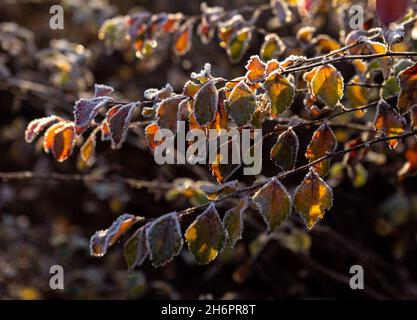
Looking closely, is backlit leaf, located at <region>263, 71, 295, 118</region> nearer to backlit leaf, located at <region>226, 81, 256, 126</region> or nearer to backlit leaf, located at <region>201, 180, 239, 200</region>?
backlit leaf, located at <region>226, 81, 256, 126</region>

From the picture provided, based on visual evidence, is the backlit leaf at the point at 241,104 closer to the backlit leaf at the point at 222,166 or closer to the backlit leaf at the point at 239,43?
the backlit leaf at the point at 222,166

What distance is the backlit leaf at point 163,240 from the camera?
996 mm

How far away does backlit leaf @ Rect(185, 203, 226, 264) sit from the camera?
103 cm

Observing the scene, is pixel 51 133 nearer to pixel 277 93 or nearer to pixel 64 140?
pixel 64 140

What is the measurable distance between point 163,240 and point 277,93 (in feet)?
1.07

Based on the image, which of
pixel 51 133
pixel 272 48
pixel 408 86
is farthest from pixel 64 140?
pixel 408 86

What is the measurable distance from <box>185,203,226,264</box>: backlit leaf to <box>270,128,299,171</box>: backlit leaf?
6.5 inches

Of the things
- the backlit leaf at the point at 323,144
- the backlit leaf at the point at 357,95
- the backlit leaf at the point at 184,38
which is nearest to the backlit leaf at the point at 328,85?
the backlit leaf at the point at 323,144

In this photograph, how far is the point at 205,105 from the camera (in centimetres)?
101

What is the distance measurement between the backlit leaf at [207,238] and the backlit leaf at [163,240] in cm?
3
